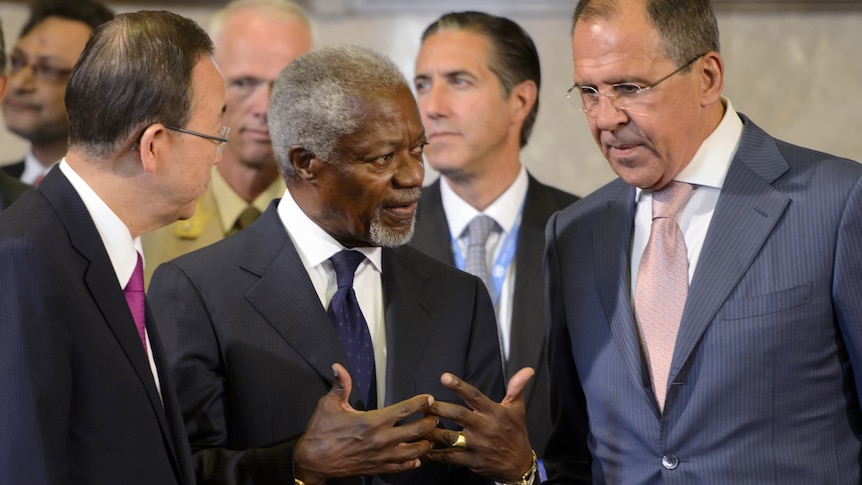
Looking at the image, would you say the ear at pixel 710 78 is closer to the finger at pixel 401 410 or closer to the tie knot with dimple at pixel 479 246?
the finger at pixel 401 410

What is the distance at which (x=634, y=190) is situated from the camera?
272 cm

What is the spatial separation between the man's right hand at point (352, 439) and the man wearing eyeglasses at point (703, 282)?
0.54 meters

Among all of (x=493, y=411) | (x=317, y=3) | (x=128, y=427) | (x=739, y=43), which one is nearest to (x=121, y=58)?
(x=128, y=427)

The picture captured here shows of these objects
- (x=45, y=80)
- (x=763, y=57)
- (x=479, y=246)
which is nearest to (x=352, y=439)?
(x=479, y=246)

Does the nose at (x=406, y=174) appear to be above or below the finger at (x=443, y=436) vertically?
above

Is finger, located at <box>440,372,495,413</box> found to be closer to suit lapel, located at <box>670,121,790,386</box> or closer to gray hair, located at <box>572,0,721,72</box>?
suit lapel, located at <box>670,121,790,386</box>

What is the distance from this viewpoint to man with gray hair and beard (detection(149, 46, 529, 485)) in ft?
7.80

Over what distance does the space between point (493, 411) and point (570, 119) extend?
2925mm

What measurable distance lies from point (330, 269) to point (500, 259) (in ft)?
3.27

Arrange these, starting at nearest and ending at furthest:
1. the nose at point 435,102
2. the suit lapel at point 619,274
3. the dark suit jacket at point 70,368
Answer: the dark suit jacket at point 70,368, the suit lapel at point 619,274, the nose at point 435,102

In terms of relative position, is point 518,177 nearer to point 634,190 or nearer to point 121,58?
point 634,190

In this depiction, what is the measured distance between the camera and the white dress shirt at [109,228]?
211 cm

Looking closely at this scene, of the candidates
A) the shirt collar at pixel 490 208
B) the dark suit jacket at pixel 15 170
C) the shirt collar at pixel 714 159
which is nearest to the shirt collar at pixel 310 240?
the shirt collar at pixel 714 159

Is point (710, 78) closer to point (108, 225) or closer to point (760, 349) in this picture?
point (760, 349)
